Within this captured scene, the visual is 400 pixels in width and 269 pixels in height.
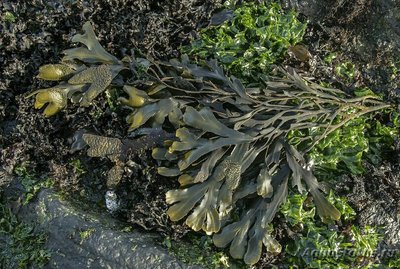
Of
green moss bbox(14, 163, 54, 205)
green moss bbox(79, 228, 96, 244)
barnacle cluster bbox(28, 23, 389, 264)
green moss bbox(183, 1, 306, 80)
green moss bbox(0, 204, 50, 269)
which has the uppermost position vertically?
green moss bbox(183, 1, 306, 80)

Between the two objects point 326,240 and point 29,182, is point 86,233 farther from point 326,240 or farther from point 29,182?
point 326,240

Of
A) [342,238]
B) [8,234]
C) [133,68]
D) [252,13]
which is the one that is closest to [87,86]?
[133,68]

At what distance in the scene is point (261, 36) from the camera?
288 centimetres

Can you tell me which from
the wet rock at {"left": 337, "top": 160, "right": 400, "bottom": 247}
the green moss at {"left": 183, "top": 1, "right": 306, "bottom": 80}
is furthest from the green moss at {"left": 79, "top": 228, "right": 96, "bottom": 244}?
the wet rock at {"left": 337, "top": 160, "right": 400, "bottom": 247}

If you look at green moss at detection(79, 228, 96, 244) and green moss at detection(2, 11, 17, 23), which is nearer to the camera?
green moss at detection(79, 228, 96, 244)

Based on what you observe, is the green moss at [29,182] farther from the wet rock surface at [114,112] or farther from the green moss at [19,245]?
the green moss at [19,245]

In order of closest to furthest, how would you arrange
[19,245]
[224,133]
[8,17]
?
[224,133], [19,245], [8,17]

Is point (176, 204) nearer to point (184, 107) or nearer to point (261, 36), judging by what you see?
point (184, 107)

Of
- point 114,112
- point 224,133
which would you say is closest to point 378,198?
point 224,133

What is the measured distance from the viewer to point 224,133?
2.47m

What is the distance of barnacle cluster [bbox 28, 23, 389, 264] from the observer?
2.44 m

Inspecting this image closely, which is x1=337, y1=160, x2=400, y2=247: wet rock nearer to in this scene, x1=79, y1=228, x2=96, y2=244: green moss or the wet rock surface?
the wet rock surface

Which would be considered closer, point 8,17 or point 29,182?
point 29,182

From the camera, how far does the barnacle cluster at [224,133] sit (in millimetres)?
2441
